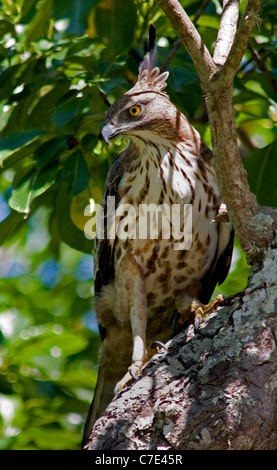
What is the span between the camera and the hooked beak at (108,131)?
4637 mm

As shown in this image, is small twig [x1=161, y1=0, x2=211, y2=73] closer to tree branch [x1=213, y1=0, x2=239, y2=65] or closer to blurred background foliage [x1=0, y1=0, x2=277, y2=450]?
blurred background foliage [x1=0, y1=0, x2=277, y2=450]

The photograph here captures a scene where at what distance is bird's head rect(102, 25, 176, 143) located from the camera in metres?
4.83

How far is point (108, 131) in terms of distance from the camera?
4680 millimetres

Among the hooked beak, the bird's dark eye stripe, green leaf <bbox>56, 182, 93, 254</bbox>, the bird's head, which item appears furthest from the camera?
green leaf <bbox>56, 182, 93, 254</bbox>

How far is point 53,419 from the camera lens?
592cm

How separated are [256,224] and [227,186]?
264mm

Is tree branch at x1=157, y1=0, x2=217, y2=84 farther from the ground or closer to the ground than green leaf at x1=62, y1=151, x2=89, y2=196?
farther from the ground

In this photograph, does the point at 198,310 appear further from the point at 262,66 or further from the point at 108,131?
the point at 262,66

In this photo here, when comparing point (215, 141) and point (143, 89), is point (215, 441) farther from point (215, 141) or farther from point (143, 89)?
point (143, 89)

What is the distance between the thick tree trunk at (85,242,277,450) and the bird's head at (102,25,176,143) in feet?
5.20

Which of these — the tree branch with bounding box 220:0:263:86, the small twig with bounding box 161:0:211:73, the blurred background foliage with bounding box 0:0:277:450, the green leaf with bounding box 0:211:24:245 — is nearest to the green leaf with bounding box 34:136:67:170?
the blurred background foliage with bounding box 0:0:277:450

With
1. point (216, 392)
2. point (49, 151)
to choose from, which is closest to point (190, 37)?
point (49, 151)

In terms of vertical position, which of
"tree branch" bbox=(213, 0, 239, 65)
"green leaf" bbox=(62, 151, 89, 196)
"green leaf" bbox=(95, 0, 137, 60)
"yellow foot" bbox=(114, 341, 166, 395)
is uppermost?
"tree branch" bbox=(213, 0, 239, 65)

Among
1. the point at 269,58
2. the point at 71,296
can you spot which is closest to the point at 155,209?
the point at 269,58
